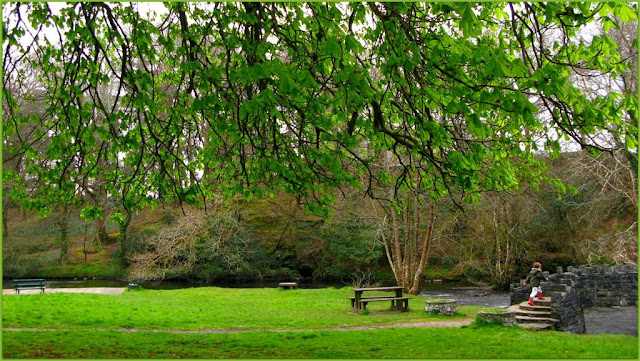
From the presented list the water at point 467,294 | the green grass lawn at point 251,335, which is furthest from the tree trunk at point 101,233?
the water at point 467,294

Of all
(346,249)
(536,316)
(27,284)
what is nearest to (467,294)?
(346,249)

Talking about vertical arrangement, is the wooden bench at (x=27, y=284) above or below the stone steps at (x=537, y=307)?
above

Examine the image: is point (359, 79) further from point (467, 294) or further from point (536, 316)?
point (467, 294)

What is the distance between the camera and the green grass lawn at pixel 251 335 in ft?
32.8

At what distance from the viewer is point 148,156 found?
34.7ft

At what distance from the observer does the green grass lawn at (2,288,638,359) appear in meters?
9.99

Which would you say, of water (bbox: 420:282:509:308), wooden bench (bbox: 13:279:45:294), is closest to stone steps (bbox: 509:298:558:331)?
water (bbox: 420:282:509:308)

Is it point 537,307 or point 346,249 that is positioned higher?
point 346,249

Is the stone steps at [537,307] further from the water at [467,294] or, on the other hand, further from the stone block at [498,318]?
the water at [467,294]

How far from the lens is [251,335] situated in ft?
39.7

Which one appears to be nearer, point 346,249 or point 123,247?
point 346,249

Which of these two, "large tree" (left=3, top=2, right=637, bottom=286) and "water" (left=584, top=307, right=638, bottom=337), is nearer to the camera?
"large tree" (left=3, top=2, right=637, bottom=286)

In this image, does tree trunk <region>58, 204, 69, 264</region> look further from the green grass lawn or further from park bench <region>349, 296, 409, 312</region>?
park bench <region>349, 296, 409, 312</region>

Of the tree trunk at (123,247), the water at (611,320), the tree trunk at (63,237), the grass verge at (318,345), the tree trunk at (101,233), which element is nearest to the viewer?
the grass verge at (318,345)
